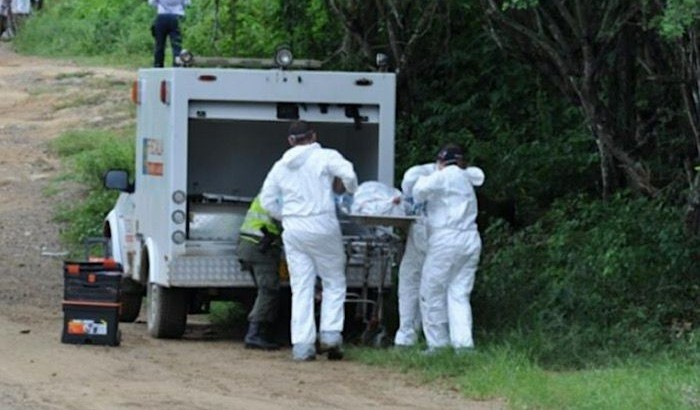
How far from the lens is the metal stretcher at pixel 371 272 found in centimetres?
1408

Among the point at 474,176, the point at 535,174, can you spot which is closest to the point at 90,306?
the point at 474,176

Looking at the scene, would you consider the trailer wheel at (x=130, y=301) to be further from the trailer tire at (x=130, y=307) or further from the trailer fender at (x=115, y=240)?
the trailer fender at (x=115, y=240)

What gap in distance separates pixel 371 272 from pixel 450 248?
891mm

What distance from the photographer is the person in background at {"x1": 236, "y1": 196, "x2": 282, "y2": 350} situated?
13.9m

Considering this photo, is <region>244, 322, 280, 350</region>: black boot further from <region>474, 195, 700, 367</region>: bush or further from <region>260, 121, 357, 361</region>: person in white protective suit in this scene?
<region>474, 195, 700, 367</region>: bush

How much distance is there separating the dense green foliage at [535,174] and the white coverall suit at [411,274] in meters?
0.63

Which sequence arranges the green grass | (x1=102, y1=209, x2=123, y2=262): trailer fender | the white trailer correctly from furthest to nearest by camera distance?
(x1=102, y1=209, x2=123, y2=262): trailer fender < the white trailer < the green grass

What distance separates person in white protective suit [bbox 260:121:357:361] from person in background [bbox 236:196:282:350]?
37 centimetres

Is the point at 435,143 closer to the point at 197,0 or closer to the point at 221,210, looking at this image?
the point at 221,210

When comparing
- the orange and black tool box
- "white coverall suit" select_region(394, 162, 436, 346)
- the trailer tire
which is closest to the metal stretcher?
"white coverall suit" select_region(394, 162, 436, 346)

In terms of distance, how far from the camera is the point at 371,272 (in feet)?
46.3

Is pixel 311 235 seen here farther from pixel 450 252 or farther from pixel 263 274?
pixel 450 252

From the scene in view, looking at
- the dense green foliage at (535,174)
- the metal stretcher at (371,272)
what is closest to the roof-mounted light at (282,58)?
the metal stretcher at (371,272)

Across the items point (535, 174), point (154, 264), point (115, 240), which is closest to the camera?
point (154, 264)
